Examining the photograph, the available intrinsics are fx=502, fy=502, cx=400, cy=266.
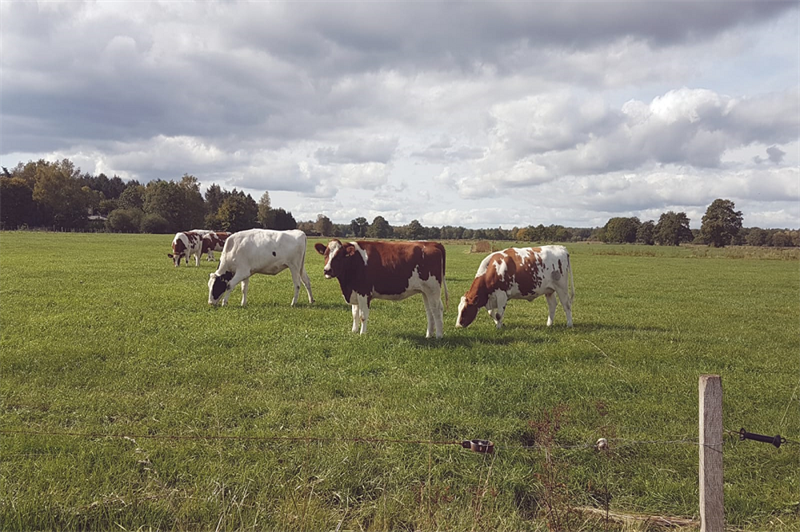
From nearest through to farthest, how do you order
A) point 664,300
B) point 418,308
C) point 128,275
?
point 418,308, point 664,300, point 128,275

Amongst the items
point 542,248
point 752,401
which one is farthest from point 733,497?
point 542,248

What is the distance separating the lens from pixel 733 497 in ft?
15.3

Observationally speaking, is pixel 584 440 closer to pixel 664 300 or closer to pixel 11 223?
pixel 664 300

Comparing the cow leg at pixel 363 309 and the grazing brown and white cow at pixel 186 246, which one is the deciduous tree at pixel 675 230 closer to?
the grazing brown and white cow at pixel 186 246

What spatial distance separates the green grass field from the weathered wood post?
0.68m

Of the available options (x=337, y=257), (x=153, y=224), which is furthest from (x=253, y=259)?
(x=153, y=224)

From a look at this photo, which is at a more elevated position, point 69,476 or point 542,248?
point 542,248

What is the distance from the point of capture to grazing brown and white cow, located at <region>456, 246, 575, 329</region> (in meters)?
12.0

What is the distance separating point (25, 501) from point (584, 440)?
5.36m

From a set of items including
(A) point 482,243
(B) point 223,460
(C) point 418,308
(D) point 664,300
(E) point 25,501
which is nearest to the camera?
(E) point 25,501

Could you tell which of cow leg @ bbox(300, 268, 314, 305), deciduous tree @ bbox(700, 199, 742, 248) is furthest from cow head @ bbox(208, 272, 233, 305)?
deciduous tree @ bbox(700, 199, 742, 248)

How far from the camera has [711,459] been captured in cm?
357

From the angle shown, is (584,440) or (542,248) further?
(542,248)

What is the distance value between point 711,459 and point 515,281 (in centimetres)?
878
